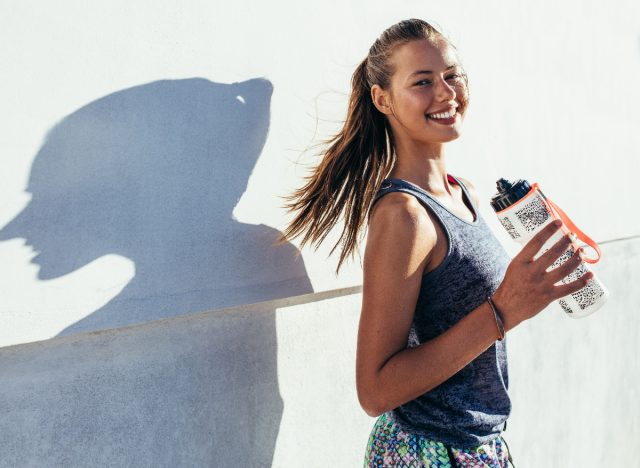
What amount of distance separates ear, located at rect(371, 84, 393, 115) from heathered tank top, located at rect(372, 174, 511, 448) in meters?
0.23

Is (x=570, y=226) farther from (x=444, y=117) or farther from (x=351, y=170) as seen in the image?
(x=351, y=170)

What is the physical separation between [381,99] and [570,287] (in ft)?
2.08

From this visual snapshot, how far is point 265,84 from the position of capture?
5.74 feet

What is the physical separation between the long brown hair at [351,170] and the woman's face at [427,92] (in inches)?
4.9

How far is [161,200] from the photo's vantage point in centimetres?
152

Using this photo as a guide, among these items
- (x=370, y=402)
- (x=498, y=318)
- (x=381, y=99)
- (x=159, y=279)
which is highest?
(x=381, y=99)

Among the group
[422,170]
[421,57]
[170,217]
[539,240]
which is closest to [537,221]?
[539,240]

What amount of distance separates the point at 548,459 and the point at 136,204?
7.19 ft

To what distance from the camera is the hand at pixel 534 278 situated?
1.34m

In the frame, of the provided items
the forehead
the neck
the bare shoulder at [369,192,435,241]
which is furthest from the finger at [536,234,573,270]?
the forehead

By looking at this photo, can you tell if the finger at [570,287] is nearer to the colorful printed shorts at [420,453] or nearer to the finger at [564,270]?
the finger at [564,270]

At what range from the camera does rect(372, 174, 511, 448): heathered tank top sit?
4.88 feet

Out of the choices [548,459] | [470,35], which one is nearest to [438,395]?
[470,35]

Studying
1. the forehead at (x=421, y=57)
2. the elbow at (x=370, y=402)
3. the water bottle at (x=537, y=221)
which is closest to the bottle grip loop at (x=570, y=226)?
the water bottle at (x=537, y=221)
